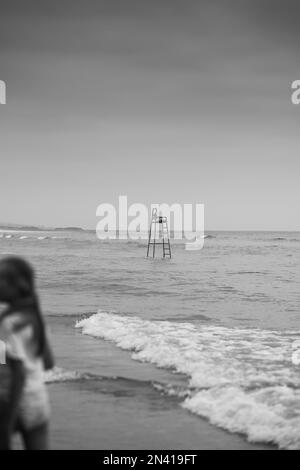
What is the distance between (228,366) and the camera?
9531 mm

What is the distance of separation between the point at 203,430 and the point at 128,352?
4657 millimetres

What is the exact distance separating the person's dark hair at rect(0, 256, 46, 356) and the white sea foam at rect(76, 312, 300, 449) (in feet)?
12.2

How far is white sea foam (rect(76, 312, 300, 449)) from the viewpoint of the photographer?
22.0ft

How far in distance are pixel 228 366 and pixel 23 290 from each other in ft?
21.8

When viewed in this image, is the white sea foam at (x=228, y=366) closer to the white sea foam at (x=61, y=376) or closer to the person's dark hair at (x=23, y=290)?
the white sea foam at (x=61, y=376)

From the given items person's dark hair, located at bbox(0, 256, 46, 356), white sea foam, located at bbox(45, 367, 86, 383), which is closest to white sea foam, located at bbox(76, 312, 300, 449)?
white sea foam, located at bbox(45, 367, 86, 383)

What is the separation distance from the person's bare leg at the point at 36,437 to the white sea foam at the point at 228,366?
3224 mm

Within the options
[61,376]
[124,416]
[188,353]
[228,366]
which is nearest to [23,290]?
[124,416]

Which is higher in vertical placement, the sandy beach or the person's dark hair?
the person's dark hair

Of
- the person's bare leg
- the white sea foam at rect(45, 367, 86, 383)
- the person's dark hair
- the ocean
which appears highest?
the person's dark hair

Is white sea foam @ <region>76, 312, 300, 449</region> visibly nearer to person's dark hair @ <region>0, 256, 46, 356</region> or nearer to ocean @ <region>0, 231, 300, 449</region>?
ocean @ <region>0, 231, 300, 449</region>

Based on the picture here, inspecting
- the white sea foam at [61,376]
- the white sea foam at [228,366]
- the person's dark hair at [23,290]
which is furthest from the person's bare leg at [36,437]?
the white sea foam at [61,376]

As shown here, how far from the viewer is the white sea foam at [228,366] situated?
22.0 feet
